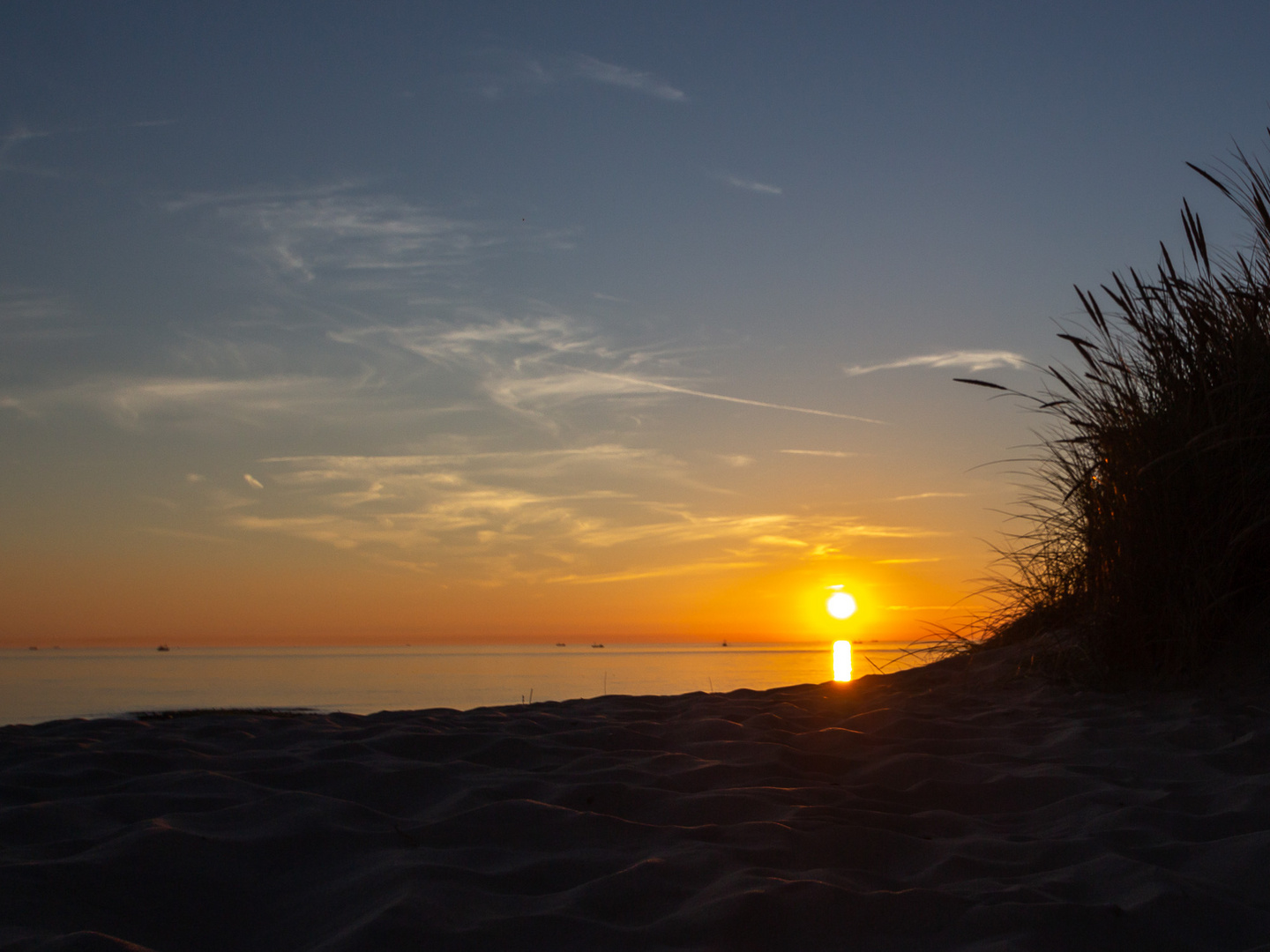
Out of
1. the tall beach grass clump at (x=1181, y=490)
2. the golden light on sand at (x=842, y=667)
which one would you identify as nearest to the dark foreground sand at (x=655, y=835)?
the tall beach grass clump at (x=1181, y=490)

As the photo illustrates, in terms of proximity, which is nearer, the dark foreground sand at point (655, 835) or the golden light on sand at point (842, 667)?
the dark foreground sand at point (655, 835)

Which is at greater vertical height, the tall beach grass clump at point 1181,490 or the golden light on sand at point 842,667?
the tall beach grass clump at point 1181,490

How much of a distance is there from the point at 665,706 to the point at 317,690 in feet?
25.6

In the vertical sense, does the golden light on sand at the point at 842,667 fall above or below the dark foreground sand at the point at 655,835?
below

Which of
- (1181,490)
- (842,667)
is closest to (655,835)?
(1181,490)

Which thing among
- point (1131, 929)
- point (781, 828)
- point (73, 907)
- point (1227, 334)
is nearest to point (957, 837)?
point (781, 828)

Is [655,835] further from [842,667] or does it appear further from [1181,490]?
[842,667]

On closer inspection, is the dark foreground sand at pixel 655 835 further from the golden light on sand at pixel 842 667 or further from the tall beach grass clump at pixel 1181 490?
the golden light on sand at pixel 842 667

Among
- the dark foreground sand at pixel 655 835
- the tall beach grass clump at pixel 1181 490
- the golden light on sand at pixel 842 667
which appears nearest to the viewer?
the dark foreground sand at pixel 655 835

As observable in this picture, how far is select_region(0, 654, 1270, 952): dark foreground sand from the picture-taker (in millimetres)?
1257

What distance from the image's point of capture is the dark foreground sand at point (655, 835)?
4.12 ft

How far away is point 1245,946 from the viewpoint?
3.86ft

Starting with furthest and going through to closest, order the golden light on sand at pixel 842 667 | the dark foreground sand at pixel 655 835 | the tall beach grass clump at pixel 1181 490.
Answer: the golden light on sand at pixel 842 667, the tall beach grass clump at pixel 1181 490, the dark foreground sand at pixel 655 835

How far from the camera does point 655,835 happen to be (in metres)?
1.71
